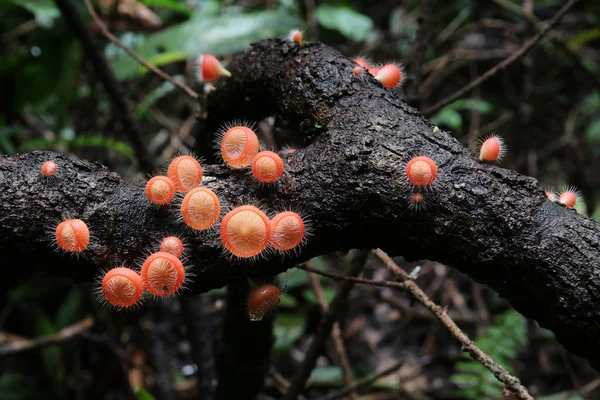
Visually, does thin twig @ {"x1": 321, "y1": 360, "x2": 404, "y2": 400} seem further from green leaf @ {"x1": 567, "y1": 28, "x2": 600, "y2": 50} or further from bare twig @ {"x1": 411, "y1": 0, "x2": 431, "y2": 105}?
green leaf @ {"x1": 567, "y1": 28, "x2": 600, "y2": 50}

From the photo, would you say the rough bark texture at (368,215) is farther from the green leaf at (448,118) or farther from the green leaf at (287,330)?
the green leaf at (448,118)

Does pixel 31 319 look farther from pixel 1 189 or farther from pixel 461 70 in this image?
pixel 461 70

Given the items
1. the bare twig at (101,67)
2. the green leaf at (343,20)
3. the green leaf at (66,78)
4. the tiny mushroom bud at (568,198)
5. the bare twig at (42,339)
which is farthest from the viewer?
the green leaf at (343,20)

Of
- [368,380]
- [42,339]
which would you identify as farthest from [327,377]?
[42,339]

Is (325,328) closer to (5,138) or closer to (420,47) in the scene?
Answer: (420,47)

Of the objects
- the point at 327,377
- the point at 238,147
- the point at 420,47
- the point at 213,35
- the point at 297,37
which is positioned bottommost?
the point at 238,147

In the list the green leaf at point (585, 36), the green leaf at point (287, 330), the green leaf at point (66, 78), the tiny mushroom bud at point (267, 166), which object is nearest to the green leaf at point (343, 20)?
the green leaf at point (585, 36)

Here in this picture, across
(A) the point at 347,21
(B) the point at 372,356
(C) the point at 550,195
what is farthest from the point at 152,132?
(C) the point at 550,195
